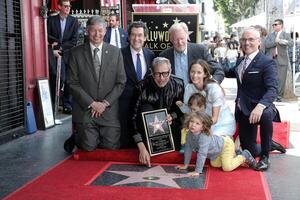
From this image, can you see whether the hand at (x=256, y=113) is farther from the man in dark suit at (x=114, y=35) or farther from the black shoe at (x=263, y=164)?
the man in dark suit at (x=114, y=35)

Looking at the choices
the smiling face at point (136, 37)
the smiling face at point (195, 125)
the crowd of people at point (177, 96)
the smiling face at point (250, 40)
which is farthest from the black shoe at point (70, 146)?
the smiling face at point (250, 40)

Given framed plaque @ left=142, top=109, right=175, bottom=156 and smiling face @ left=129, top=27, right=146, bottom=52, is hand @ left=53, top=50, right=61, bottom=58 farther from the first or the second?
framed plaque @ left=142, top=109, right=175, bottom=156

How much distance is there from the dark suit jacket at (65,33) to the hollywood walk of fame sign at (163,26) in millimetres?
1568

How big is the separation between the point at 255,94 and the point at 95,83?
1716 mm

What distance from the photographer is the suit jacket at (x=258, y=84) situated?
181 inches

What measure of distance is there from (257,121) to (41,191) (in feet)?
7.15

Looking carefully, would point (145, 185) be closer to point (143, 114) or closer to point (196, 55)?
point (143, 114)

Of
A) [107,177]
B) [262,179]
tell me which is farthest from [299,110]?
[107,177]

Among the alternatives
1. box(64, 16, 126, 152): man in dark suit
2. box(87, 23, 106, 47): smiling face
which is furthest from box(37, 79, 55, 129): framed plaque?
box(87, 23, 106, 47): smiling face

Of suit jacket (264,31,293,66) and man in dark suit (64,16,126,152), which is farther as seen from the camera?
suit jacket (264,31,293,66)

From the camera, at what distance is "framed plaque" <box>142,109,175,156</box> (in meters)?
4.84

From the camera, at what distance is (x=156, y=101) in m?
4.96

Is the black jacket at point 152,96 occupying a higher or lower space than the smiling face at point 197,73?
lower

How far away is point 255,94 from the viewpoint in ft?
15.7
